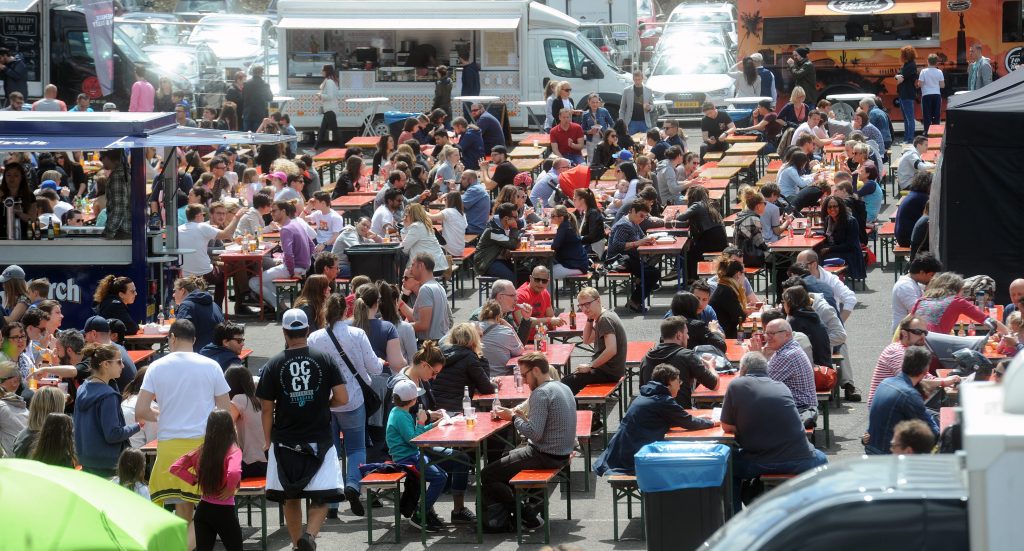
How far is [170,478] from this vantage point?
9672 mm

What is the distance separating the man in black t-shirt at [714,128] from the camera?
24891 mm

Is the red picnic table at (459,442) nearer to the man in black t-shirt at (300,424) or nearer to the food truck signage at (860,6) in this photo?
the man in black t-shirt at (300,424)

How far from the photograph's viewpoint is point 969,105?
16.0 meters

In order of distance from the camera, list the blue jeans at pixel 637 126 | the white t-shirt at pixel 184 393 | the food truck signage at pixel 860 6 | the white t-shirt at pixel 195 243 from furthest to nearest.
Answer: the food truck signage at pixel 860 6 < the blue jeans at pixel 637 126 < the white t-shirt at pixel 195 243 < the white t-shirt at pixel 184 393

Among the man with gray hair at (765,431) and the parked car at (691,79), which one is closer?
the man with gray hair at (765,431)

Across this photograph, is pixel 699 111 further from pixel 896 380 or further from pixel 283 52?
pixel 896 380

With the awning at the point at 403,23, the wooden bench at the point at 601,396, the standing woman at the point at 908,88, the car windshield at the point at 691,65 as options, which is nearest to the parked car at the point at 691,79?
the car windshield at the point at 691,65

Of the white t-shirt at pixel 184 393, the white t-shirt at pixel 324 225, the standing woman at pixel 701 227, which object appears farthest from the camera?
the white t-shirt at pixel 324 225

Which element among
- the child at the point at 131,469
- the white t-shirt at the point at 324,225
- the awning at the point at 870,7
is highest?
the awning at the point at 870,7

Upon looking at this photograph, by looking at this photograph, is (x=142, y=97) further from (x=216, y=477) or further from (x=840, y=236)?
(x=216, y=477)

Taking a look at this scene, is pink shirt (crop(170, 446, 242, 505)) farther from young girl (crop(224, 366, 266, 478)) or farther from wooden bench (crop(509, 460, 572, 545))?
wooden bench (crop(509, 460, 572, 545))

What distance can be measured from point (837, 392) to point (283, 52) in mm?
19668

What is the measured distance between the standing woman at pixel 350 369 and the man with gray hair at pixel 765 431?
265 centimetres

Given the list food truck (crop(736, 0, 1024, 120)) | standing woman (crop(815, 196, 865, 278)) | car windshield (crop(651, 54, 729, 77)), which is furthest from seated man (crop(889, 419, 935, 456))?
car windshield (crop(651, 54, 729, 77))
